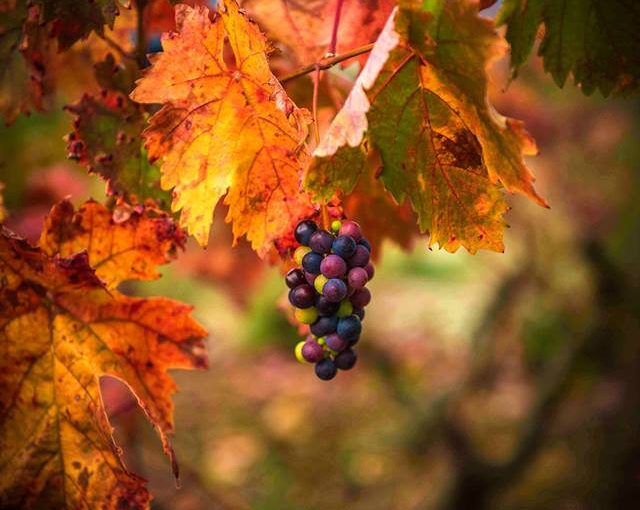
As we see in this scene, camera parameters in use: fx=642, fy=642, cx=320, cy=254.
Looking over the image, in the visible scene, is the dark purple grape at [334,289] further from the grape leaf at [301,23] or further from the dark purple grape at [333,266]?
the grape leaf at [301,23]

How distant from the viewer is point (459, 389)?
3533 mm

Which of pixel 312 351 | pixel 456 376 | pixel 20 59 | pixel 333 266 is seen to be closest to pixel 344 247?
pixel 333 266

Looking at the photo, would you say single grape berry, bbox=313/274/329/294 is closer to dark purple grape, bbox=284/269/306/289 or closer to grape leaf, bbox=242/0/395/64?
dark purple grape, bbox=284/269/306/289

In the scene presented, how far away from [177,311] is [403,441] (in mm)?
3198

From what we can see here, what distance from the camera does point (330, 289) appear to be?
0.74 metres

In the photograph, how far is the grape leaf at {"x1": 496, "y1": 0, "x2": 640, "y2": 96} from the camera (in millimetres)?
748

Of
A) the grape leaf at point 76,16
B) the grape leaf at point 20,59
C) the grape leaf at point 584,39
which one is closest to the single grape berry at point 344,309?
the grape leaf at point 584,39

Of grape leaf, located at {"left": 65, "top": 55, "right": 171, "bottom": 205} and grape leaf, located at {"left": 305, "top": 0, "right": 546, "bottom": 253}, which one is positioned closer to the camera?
A: grape leaf, located at {"left": 305, "top": 0, "right": 546, "bottom": 253}

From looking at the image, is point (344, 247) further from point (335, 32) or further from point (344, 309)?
point (335, 32)

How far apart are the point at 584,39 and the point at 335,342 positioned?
19.2 inches

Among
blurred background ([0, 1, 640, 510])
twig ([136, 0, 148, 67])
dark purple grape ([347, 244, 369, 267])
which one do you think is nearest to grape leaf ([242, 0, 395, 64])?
twig ([136, 0, 148, 67])

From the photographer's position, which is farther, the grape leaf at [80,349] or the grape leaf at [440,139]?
the grape leaf at [80,349]

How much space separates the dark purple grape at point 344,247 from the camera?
74 cm

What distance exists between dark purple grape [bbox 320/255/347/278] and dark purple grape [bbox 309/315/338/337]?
80 millimetres
